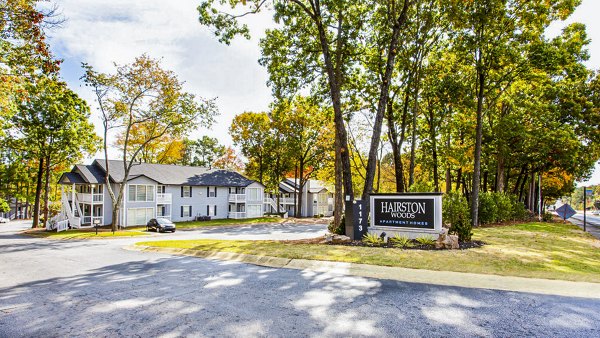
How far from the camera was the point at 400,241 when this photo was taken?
13.6 metres

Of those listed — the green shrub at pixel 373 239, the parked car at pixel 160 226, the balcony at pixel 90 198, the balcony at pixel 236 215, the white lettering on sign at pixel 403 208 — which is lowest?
the balcony at pixel 236 215

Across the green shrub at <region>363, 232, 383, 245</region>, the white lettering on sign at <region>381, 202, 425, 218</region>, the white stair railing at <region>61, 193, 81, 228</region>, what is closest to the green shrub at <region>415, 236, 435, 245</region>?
the white lettering on sign at <region>381, 202, 425, 218</region>

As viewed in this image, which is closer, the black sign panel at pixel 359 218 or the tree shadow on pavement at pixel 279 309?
the tree shadow on pavement at pixel 279 309

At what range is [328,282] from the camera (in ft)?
27.0

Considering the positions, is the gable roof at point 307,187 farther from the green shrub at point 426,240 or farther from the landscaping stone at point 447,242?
the landscaping stone at point 447,242

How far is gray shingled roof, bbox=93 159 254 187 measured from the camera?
39.8 meters

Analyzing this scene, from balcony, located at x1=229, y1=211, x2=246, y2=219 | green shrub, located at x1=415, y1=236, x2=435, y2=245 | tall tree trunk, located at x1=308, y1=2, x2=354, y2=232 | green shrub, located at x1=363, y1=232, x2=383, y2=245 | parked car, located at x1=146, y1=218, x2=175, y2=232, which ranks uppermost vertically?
tall tree trunk, located at x1=308, y1=2, x2=354, y2=232

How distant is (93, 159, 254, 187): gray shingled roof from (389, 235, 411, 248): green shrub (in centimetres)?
3269

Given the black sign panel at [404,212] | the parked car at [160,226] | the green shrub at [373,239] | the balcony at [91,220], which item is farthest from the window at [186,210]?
the green shrub at [373,239]

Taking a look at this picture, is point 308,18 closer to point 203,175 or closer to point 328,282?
point 328,282

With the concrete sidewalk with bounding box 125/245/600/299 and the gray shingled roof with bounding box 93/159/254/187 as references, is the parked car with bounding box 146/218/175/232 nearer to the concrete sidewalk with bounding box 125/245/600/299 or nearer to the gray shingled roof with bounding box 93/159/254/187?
the gray shingled roof with bounding box 93/159/254/187

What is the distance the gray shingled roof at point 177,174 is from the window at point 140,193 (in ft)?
3.88

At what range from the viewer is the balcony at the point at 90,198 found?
36.8 metres

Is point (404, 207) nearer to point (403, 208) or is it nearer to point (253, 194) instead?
point (403, 208)
